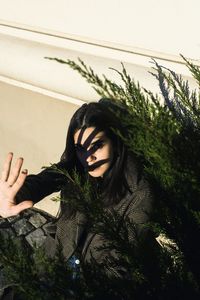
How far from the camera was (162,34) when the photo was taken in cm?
272

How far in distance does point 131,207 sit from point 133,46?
41.4 inches

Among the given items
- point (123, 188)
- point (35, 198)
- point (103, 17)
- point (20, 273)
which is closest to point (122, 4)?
point (103, 17)

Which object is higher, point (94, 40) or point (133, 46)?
point (94, 40)

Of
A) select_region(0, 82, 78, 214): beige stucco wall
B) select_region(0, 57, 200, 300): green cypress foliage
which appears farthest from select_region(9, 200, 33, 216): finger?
select_region(0, 82, 78, 214): beige stucco wall

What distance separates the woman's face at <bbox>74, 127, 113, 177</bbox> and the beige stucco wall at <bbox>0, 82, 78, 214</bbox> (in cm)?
107

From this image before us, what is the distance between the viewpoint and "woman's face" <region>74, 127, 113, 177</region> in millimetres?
2615

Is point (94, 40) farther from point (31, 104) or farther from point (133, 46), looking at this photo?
point (31, 104)

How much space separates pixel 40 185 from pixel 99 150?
1.84 ft

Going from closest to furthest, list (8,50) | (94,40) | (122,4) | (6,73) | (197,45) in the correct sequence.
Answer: (197,45) < (122,4) < (94,40) < (8,50) < (6,73)

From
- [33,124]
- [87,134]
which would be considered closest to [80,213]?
[87,134]

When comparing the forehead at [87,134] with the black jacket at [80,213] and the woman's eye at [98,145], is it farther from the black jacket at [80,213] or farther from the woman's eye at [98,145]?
the black jacket at [80,213]

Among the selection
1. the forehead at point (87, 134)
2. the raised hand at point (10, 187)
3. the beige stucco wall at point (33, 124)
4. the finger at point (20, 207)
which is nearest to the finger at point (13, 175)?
Answer: the raised hand at point (10, 187)

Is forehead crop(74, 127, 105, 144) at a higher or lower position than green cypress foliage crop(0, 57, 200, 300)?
higher

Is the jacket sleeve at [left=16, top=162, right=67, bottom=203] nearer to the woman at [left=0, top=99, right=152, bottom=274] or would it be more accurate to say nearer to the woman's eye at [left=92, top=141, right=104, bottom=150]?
the woman at [left=0, top=99, right=152, bottom=274]
